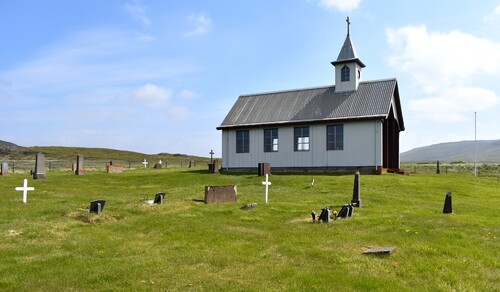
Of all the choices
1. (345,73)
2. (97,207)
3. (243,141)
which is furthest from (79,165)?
(345,73)

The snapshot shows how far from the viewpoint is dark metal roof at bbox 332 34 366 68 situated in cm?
3391

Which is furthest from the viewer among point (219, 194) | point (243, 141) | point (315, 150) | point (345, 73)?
point (243, 141)

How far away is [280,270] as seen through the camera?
27.8 ft

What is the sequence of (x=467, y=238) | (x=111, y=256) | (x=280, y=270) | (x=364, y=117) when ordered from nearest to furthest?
(x=280, y=270)
(x=111, y=256)
(x=467, y=238)
(x=364, y=117)

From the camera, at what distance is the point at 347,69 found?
3444 centimetres

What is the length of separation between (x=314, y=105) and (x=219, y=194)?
18566 mm

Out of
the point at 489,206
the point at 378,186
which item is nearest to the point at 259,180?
the point at 378,186

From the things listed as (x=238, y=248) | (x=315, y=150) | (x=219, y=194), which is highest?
(x=315, y=150)

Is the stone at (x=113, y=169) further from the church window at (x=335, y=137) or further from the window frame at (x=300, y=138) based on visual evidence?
the church window at (x=335, y=137)

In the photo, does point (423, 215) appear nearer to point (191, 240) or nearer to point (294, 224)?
point (294, 224)

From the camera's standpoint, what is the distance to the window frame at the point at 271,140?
34.0 meters

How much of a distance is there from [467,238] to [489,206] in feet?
29.4

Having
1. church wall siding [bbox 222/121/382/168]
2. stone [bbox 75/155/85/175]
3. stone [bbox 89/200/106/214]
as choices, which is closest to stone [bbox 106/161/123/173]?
stone [bbox 75/155/85/175]

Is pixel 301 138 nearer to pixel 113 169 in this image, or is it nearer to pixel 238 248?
pixel 113 169
